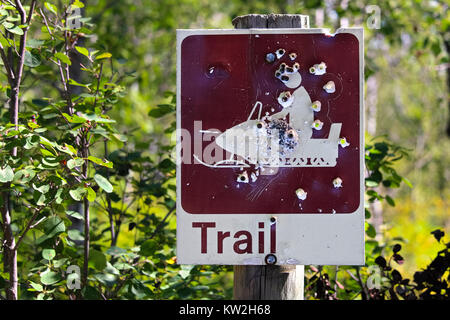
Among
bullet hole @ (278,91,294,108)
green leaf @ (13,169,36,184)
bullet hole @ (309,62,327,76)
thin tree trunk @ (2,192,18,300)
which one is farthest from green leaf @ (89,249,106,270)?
bullet hole @ (309,62,327,76)

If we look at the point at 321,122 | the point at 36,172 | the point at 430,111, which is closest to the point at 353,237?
the point at 321,122

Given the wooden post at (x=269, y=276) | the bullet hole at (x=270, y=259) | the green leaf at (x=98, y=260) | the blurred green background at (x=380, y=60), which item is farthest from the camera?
the blurred green background at (x=380, y=60)

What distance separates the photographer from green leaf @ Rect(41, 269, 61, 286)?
8.52 feet

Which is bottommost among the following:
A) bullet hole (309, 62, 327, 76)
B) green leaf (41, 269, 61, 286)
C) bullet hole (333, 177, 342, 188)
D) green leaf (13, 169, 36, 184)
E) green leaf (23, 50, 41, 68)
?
green leaf (41, 269, 61, 286)

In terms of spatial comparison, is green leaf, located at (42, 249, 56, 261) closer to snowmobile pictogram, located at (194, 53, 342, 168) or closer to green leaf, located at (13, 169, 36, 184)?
green leaf, located at (13, 169, 36, 184)

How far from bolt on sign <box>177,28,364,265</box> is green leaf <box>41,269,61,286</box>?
2.49ft

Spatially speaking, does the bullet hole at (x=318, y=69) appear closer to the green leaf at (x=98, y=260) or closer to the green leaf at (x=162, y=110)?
the green leaf at (x=162, y=110)

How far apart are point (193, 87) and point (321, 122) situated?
1.52ft

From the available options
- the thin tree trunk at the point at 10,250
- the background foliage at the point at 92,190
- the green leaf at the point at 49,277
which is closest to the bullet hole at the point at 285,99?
the background foliage at the point at 92,190

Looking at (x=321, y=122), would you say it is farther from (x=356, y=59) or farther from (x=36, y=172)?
(x=36, y=172)

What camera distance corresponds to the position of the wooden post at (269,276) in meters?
2.29

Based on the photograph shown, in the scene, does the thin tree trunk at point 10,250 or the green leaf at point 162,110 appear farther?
the green leaf at point 162,110

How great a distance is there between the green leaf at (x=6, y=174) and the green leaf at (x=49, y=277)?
48 cm

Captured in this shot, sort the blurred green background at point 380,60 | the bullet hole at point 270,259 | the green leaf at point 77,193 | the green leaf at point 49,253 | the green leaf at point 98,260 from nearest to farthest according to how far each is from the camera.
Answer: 1. the bullet hole at point 270,259
2. the green leaf at point 77,193
3. the green leaf at point 49,253
4. the green leaf at point 98,260
5. the blurred green background at point 380,60
